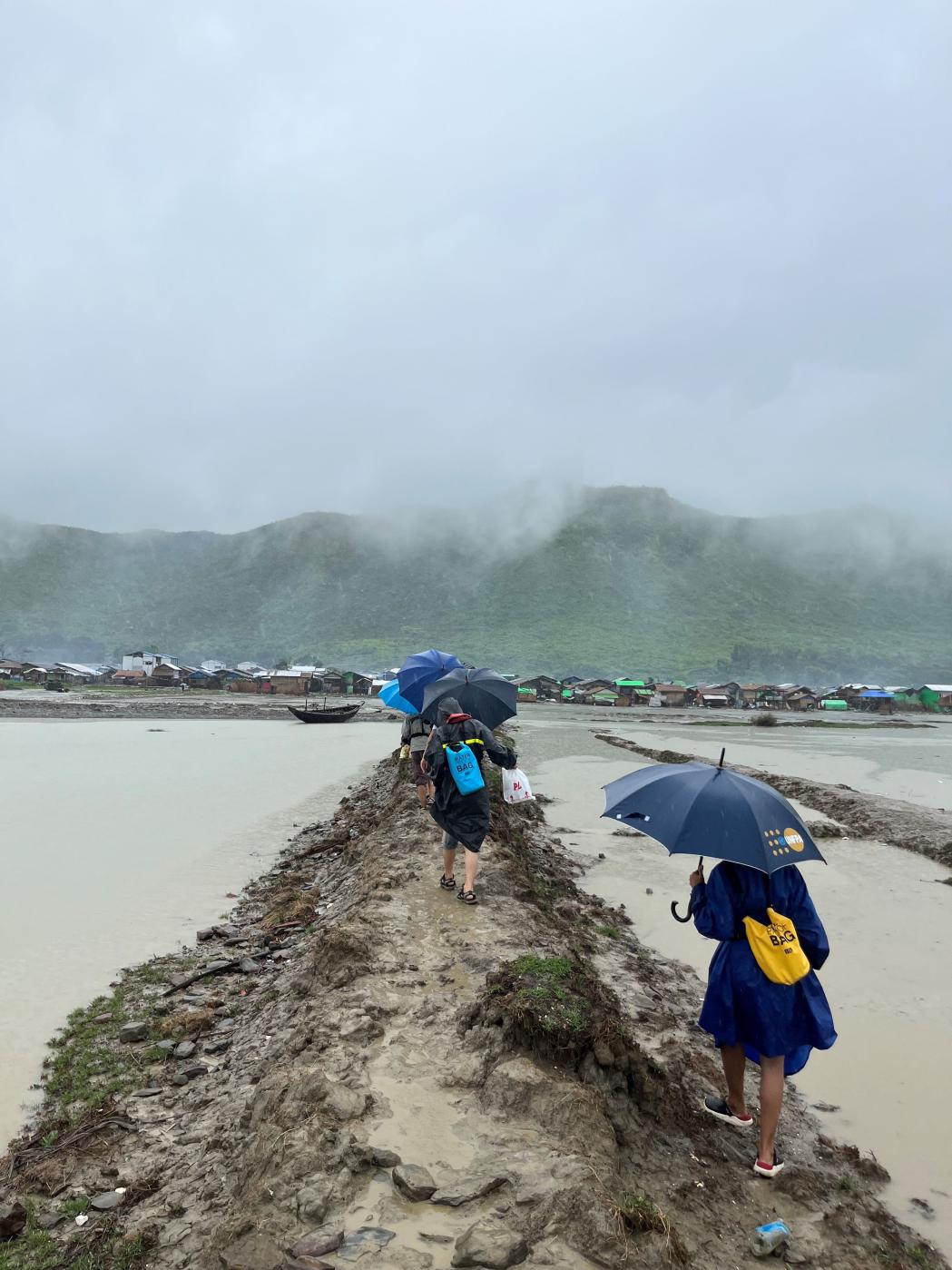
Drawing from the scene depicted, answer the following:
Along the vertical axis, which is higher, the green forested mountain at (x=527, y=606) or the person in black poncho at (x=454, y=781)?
the green forested mountain at (x=527, y=606)

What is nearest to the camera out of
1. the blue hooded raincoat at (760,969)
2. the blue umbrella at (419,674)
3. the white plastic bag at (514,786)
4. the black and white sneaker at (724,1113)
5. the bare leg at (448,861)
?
the blue hooded raincoat at (760,969)

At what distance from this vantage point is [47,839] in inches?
520

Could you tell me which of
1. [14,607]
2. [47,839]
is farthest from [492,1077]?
[14,607]

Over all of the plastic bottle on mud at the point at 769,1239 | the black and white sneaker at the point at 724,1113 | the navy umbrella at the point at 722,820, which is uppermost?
the navy umbrella at the point at 722,820

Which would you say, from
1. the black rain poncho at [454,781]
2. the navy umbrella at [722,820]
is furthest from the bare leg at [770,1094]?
the black rain poncho at [454,781]

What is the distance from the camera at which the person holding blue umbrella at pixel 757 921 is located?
147 inches

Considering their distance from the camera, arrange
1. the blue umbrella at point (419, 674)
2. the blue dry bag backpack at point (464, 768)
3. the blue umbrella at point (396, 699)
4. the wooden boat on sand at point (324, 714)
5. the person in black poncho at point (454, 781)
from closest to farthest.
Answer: the blue dry bag backpack at point (464, 768) → the person in black poncho at point (454, 781) → the blue umbrella at point (419, 674) → the blue umbrella at point (396, 699) → the wooden boat on sand at point (324, 714)

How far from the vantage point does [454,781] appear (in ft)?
24.1

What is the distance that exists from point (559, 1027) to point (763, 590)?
187464 mm

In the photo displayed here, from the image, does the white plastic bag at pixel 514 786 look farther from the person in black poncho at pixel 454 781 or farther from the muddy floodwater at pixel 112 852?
the muddy floodwater at pixel 112 852

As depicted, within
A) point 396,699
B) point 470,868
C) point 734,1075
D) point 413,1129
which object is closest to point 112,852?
point 396,699

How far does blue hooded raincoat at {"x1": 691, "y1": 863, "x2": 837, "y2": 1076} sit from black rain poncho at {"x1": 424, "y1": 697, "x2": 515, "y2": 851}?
3.58m

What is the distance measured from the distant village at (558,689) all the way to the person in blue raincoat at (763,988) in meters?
83.6

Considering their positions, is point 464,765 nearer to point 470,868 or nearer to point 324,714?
point 470,868
